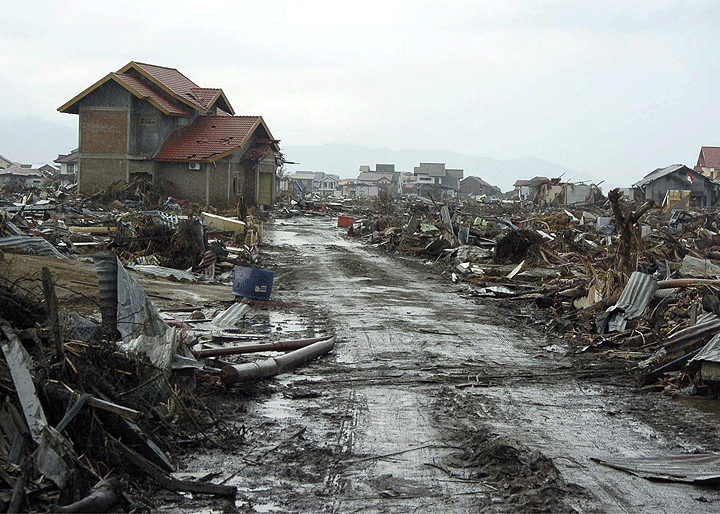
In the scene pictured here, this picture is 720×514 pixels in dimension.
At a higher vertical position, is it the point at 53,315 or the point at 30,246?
the point at 53,315

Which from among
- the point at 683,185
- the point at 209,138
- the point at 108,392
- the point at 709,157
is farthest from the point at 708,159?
the point at 108,392

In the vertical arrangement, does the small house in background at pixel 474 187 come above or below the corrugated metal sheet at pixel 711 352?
above

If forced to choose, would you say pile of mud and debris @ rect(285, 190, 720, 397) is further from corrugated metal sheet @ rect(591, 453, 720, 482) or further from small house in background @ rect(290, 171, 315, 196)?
small house in background @ rect(290, 171, 315, 196)

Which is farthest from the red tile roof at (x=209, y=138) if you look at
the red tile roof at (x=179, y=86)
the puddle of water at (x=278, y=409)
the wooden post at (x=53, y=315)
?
the wooden post at (x=53, y=315)

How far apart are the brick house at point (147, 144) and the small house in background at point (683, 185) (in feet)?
128

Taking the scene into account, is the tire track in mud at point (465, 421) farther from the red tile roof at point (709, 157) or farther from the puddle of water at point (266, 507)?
the red tile roof at point (709, 157)

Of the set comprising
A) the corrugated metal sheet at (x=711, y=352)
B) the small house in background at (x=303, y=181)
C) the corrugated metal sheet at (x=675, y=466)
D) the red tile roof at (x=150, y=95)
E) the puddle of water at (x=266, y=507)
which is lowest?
the puddle of water at (x=266, y=507)

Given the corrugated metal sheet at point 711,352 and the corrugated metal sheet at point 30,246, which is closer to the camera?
the corrugated metal sheet at point 711,352

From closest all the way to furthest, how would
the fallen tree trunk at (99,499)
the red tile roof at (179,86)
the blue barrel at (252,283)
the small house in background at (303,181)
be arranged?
the fallen tree trunk at (99,499)
the blue barrel at (252,283)
the red tile roof at (179,86)
the small house in background at (303,181)

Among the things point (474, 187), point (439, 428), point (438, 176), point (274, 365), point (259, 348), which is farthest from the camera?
point (474, 187)

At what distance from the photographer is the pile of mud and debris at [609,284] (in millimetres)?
9305

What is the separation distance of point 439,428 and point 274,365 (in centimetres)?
244

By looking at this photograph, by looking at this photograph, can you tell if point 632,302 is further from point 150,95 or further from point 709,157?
point 709,157

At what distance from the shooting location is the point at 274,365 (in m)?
8.59
